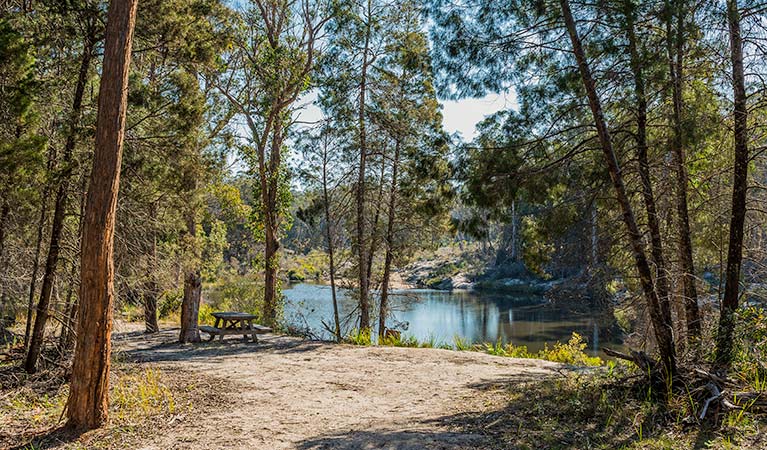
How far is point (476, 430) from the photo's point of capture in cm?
501

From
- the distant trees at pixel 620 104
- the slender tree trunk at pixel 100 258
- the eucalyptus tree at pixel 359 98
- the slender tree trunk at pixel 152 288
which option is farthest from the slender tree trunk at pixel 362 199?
the slender tree trunk at pixel 100 258

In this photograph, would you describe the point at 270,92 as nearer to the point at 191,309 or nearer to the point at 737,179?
the point at 191,309

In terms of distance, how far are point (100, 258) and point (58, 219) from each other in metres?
2.35

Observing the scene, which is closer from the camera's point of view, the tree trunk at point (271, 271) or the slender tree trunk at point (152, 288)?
the slender tree trunk at point (152, 288)

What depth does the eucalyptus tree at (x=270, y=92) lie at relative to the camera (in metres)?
13.9

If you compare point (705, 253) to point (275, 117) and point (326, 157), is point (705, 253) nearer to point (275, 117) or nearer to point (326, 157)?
point (326, 157)

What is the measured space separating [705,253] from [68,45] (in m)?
10.6

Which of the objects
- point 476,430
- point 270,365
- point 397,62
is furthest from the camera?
point 397,62

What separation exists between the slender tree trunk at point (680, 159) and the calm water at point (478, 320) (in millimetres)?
7556

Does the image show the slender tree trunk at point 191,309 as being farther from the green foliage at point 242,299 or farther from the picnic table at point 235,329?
the green foliage at point 242,299

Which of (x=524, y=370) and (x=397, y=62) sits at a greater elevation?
(x=397, y=62)

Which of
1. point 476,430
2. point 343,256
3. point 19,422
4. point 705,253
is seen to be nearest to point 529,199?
point 476,430

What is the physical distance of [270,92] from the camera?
1377 centimetres

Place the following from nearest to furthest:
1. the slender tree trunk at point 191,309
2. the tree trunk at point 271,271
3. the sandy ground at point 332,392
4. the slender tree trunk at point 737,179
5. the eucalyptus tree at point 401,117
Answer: the sandy ground at point 332,392, the slender tree trunk at point 737,179, the slender tree trunk at point 191,309, the eucalyptus tree at point 401,117, the tree trunk at point 271,271
